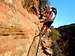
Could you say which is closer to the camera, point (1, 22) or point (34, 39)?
point (1, 22)

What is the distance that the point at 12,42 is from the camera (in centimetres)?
568

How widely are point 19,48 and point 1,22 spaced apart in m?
1.48

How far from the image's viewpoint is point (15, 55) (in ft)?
19.7

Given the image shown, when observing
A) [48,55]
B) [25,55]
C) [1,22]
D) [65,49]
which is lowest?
[65,49]

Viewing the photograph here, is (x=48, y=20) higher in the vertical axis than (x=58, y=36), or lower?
higher

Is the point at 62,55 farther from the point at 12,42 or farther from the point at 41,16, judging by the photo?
the point at 12,42

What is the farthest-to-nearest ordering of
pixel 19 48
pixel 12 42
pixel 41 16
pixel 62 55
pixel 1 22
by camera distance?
pixel 62 55, pixel 41 16, pixel 19 48, pixel 12 42, pixel 1 22

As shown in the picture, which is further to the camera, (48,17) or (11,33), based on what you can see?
(48,17)

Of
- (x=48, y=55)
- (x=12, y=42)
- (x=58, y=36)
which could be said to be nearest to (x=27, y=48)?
(x=12, y=42)

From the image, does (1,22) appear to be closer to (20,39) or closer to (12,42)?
(12,42)

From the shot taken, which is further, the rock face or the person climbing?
the person climbing

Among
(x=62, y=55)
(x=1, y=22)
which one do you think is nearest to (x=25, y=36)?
(x=1, y=22)

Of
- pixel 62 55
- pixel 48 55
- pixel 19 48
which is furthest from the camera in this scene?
pixel 62 55

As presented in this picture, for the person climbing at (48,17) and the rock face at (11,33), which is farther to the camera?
the person climbing at (48,17)
